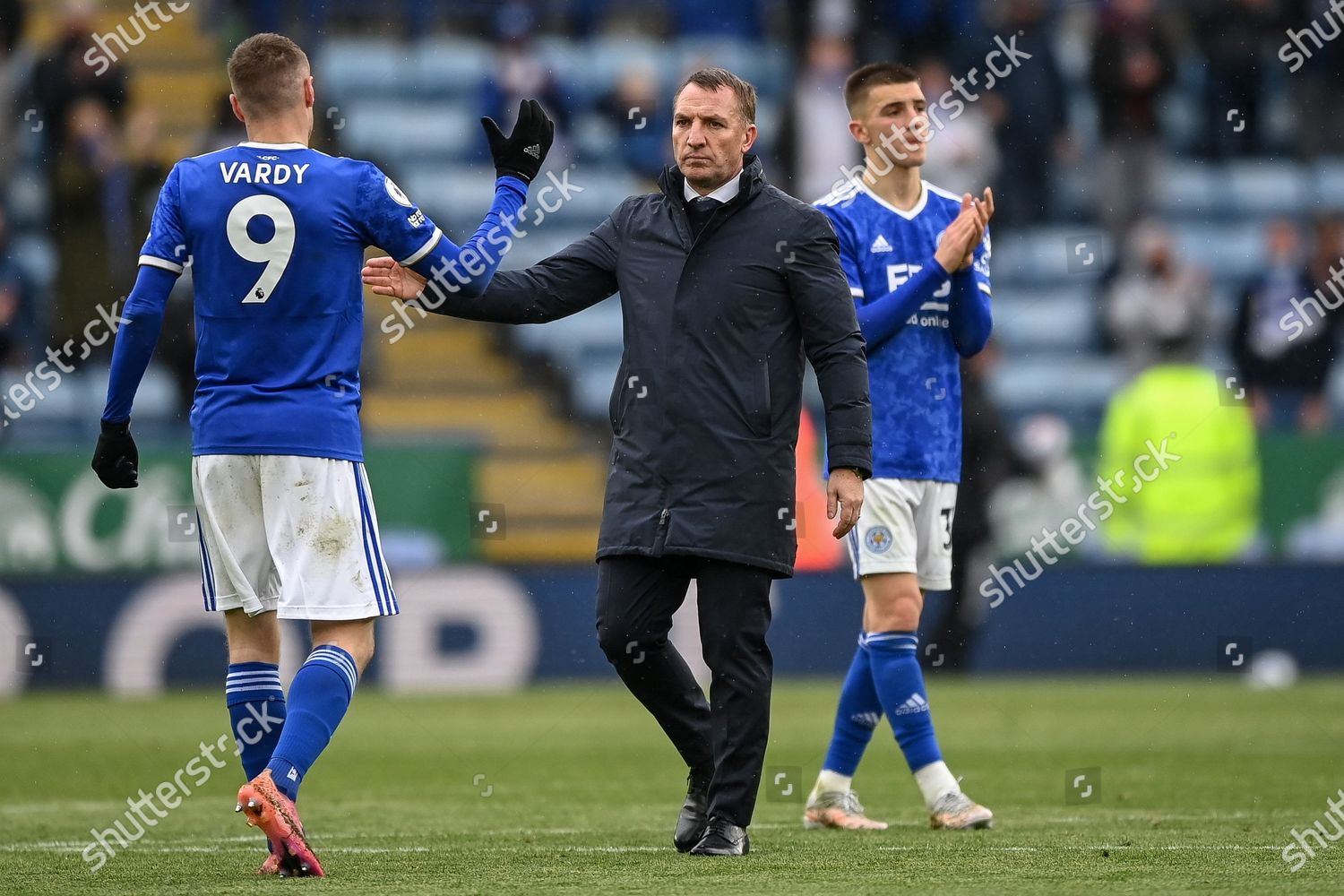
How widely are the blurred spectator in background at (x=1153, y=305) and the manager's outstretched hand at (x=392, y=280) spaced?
35.4ft

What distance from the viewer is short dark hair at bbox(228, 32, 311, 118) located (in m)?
5.34

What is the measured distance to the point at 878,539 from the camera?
6652 millimetres

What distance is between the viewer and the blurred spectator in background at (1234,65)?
59.5 feet

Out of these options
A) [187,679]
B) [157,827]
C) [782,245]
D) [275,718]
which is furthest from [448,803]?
[187,679]

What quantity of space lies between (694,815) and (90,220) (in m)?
10.1

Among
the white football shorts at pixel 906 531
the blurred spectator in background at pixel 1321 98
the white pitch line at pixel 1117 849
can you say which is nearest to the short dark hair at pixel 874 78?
the white football shorts at pixel 906 531

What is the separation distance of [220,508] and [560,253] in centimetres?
127

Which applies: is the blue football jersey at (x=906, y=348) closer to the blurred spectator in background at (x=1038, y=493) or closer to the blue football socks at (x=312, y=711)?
the blue football socks at (x=312, y=711)

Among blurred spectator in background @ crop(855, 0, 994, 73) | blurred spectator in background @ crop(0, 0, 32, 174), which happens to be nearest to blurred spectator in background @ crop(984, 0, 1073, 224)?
blurred spectator in background @ crop(855, 0, 994, 73)

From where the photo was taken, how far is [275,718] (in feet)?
18.1

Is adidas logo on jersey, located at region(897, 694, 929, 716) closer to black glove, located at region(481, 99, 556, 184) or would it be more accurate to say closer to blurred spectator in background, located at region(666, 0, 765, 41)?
black glove, located at region(481, 99, 556, 184)

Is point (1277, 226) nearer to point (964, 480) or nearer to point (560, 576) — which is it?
point (964, 480)

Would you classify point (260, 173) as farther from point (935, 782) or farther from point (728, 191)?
point (935, 782)

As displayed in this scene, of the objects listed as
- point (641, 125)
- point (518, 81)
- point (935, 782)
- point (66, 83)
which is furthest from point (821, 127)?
point (935, 782)
